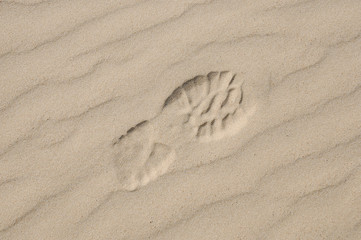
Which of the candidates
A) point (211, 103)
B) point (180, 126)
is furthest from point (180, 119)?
point (211, 103)

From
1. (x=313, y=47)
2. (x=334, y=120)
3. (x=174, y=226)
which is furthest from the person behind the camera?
(x=313, y=47)

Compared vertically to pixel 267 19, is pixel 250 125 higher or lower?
lower

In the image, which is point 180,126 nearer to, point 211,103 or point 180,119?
point 180,119

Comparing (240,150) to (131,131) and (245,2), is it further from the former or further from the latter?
(245,2)

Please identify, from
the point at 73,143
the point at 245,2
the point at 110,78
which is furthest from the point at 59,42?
the point at 245,2

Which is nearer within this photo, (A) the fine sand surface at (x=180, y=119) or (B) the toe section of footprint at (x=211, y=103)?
(A) the fine sand surface at (x=180, y=119)

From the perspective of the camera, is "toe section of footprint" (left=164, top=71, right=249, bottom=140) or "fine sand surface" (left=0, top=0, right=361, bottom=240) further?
"toe section of footprint" (left=164, top=71, right=249, bottom=140)
